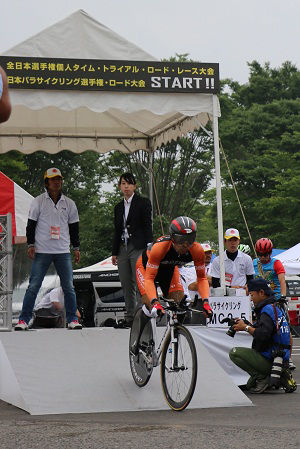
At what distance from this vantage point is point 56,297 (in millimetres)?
15555

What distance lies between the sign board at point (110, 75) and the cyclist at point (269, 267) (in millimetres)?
2108

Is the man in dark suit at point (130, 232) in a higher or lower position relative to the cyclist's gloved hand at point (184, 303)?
higher

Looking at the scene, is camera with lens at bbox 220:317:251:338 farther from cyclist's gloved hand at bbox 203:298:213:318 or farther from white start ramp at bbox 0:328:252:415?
cyclist's gloved hand at bbox 203:298:213:318

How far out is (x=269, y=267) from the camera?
12.0m

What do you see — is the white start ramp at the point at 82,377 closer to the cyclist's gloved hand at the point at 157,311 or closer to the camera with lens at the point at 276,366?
the camera with lens at the point at 276,366

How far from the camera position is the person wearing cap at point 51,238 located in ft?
36.2

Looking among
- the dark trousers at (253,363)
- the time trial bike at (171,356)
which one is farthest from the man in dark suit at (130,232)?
the time trial bike at (171,356)

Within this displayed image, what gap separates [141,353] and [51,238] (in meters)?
2.50

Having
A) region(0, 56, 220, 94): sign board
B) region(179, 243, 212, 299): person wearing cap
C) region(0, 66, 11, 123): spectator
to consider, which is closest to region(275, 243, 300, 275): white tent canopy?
region(179, 243, 212, 299): person wearing cap

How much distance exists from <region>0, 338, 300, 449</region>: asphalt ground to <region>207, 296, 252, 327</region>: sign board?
6.51ft

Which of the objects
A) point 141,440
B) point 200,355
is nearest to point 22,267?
point 200,355

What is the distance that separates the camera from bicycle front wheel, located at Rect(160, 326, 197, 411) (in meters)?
8.16

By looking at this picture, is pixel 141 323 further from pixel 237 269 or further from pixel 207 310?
pixel 237 269

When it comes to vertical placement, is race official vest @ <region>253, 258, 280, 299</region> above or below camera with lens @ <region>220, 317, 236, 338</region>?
above
